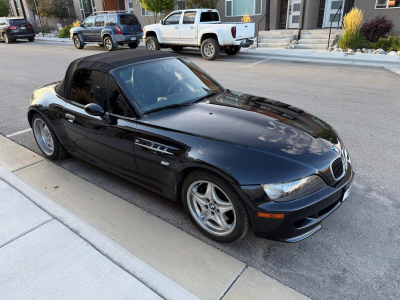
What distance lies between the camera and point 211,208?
278 centimetres

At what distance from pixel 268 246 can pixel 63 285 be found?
5.73 ft

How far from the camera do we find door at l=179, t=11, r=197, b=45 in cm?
1349

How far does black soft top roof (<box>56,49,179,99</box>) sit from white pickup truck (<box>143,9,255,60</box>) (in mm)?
9315

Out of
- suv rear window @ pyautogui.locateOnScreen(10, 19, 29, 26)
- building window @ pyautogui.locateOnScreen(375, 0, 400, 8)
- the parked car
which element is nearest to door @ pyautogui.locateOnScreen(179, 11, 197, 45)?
building window @ pyautogui.locateOnScreen(375, 0, 400, 8)

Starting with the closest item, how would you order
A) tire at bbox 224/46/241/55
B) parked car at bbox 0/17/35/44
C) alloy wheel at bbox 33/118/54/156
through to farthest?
alloy wheel at bbox 33/118/54/156, tire at bbox 224/46/241/55, parked car at bbox 0/17/35/44

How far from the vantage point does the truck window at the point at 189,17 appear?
533 inches

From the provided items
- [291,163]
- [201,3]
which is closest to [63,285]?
[291,163]

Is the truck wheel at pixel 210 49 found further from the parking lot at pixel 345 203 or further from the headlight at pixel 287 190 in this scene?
the headlight at pixel 287 190

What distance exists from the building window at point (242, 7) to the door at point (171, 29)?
648 cm

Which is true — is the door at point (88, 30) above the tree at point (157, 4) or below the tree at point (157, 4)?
below

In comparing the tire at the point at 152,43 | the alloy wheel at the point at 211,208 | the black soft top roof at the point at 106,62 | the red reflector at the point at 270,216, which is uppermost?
the black soft top roof at the point at 106,62

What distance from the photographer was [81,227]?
3025mm

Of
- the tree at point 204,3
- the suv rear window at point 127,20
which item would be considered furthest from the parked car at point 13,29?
the tree at point 204,3

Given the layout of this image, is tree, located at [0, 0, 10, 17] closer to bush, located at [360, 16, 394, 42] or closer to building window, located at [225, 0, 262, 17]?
building window, located at [225, 0, 262, 17]
